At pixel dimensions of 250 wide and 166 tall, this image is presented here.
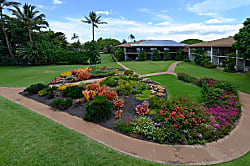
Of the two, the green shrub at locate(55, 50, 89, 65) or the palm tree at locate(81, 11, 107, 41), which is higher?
the palm tree at locate(81, 11, 107, 41)

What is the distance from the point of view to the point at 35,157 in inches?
149

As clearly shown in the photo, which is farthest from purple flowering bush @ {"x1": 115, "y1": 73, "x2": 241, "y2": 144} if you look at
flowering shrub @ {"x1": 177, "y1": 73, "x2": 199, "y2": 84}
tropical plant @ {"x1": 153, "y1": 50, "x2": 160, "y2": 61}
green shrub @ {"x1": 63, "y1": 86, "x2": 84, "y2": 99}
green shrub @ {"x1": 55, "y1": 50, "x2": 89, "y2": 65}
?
tropical plant @ {"x1": 153, "y1": 50, "x2": 160, "y2": 61}

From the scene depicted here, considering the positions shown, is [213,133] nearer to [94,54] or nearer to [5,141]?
[5,141]

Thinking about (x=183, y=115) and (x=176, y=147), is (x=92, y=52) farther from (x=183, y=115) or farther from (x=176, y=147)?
(x=176, y=147)

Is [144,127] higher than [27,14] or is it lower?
lower

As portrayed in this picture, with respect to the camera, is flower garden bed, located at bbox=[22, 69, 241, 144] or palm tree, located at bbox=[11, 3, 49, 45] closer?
flower garden bed, located at bbox=[22, 69, 241, 144]

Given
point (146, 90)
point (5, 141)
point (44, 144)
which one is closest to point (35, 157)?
point (44, 144)

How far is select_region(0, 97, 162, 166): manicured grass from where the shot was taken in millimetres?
3738

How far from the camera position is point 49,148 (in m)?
4.18

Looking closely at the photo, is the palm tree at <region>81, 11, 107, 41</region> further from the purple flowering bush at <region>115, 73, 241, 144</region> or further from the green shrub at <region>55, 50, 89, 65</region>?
the purple flowering bush at <region>115, 73, 241, 144</region>

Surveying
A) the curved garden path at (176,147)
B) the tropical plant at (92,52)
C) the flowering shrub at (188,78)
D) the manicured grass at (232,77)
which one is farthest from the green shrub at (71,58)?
the curved garden path at (176,147)

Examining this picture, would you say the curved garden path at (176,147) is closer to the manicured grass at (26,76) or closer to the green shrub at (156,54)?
the manicured grass at (26,76)

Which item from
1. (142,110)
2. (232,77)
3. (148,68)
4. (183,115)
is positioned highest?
(148,68)

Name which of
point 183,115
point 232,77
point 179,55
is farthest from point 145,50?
point 183,115
